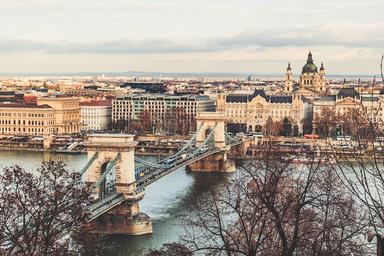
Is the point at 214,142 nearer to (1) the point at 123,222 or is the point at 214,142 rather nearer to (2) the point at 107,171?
(1) the point at 123,222

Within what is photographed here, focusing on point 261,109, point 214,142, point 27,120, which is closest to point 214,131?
point 214,142

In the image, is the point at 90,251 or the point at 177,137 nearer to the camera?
the point at 90,251

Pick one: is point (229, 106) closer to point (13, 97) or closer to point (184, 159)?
point (13, 97)

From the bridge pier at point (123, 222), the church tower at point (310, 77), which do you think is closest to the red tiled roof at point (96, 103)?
the church tower at point (310, 77)

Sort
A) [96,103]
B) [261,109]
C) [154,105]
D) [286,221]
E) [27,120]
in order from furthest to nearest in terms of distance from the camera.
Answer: [96,103]
[154,105]
[261,109]
[27,120]
[286,221]

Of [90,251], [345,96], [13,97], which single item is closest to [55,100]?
[13,97]

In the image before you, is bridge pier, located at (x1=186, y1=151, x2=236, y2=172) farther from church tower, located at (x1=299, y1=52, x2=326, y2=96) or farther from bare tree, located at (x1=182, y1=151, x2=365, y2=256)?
church tower, located at (x1=299, y1=52, x2=326, y2=96)
